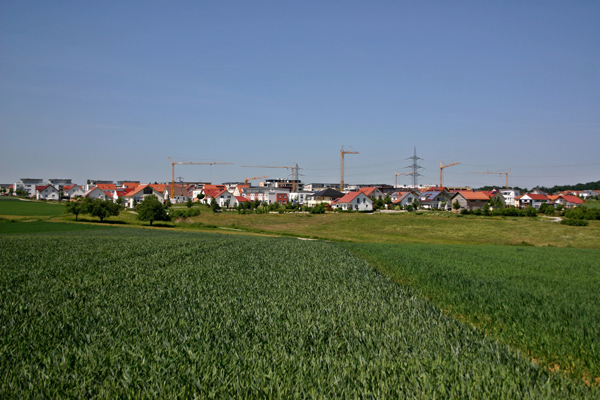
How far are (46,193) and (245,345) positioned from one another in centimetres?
17542

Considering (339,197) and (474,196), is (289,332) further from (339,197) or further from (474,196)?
(474,196)

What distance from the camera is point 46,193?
15362 cm

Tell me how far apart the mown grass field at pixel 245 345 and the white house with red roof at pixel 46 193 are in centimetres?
16376

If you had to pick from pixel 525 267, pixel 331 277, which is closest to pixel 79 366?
pixel 331 277

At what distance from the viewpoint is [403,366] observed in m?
6.63

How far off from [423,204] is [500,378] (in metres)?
122

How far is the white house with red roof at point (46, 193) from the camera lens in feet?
498

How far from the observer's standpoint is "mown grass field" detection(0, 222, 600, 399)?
5.95 meters

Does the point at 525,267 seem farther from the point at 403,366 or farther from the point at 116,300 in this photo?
the point at 116,300

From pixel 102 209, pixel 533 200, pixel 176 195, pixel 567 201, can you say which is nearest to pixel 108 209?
pixel 102 209

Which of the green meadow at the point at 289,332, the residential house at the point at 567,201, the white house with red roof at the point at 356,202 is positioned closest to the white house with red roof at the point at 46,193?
the white house with red roof at the point at 356,202

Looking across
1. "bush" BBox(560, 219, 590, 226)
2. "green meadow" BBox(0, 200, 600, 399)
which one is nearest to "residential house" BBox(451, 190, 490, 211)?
"bush" BBox(560, 219, 590, 226)

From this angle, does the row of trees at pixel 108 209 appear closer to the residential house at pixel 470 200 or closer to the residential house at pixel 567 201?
the residential house at pixel 470 200

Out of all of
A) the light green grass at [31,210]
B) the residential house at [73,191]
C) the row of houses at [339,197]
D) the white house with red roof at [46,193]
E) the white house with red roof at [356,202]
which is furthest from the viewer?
the residential house at [73,191]
